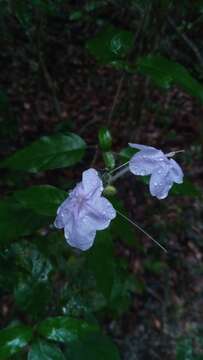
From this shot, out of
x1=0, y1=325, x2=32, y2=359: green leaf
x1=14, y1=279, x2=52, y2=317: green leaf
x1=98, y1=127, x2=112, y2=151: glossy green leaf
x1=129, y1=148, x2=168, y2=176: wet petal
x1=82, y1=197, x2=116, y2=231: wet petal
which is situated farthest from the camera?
x1=14, y1=279, x2=52, y2=317: green leaf

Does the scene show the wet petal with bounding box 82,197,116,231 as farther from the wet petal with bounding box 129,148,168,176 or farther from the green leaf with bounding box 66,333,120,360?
the green leaf with bounding box 66,333,120,360

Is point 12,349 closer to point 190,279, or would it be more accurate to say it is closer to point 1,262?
point 1,262

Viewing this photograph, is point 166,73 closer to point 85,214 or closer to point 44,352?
point 85,214

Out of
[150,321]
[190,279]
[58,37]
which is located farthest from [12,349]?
[58,37]

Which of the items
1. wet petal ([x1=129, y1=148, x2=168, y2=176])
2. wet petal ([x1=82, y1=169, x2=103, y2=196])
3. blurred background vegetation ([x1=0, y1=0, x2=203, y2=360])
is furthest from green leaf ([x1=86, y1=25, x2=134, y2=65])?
wet petal ([x1=82, y1=169, x2=103, y2=196])

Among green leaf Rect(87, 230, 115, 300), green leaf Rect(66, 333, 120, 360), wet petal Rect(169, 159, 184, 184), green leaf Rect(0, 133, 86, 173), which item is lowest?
green leaf Rect(66, 333, 120, 360)

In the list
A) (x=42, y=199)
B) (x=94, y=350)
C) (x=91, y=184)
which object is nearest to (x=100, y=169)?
(x=42, y=199)

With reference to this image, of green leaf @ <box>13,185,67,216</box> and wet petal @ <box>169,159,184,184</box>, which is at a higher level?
wet petal @ <box>169,159,184,184</box>

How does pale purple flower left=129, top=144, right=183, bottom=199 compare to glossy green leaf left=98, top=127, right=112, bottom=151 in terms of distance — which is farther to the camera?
glossy green leaf left=98, top=127, right=112, bottom=151
